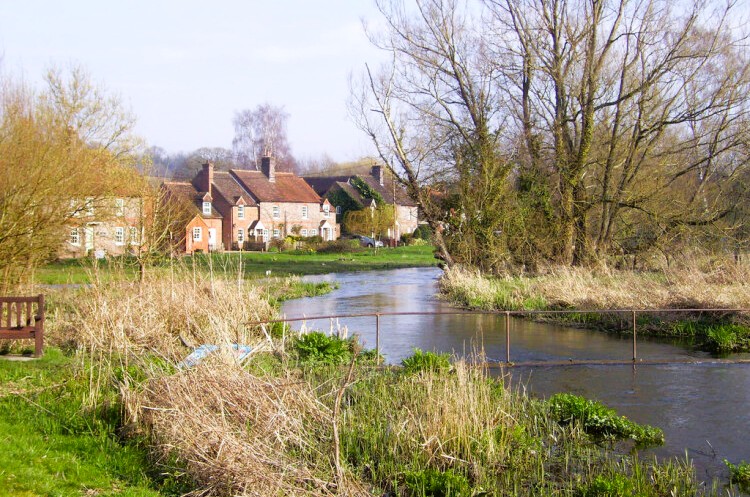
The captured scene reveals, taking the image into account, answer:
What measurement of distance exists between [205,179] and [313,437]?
→ 60889mm

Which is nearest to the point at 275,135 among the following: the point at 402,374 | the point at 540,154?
the point at 540,154

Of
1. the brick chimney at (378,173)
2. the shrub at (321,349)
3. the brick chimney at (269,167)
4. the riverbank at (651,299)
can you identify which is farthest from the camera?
the brick chimney at (378,173)

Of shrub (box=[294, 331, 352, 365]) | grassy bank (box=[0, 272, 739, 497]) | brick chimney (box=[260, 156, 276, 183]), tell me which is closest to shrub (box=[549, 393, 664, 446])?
grassy bank (box=[0, 272, 739, 497])

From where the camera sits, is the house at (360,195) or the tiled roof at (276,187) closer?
the tiled roof at (276,187)

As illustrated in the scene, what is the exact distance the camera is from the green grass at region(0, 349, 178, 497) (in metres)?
7.35

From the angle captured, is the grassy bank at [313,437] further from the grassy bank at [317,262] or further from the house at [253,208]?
the house at [253,208]

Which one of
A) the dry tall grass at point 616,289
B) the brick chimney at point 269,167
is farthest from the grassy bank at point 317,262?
the brick chimney at point 269,167

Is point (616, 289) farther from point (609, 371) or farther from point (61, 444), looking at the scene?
point (61, 444)

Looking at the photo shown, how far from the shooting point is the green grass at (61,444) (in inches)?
289

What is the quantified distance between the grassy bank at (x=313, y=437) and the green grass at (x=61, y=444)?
25 millimetres

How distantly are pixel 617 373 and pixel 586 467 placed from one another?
6.10 metres

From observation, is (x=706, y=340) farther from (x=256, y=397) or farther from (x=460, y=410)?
(x=256, y=397)

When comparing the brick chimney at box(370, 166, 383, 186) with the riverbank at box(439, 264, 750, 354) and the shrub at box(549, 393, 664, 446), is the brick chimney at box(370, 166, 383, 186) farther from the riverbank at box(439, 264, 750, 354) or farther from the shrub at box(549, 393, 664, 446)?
the shrub at box(549, 393, 664, 446)

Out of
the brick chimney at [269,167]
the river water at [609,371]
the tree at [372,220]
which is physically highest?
the brick chimney at [269,167]
